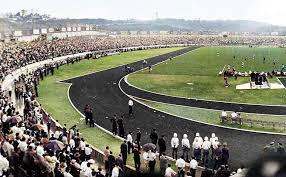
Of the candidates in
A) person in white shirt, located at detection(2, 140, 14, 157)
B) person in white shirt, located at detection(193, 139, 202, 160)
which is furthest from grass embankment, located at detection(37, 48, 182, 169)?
person in white shirt, located at detection(2, 140, 14, 157)

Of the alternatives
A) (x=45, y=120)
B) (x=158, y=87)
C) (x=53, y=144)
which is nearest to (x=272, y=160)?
(x=53, y=144)

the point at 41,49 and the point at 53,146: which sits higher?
the point at 53,146

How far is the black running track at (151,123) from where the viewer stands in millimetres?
19845

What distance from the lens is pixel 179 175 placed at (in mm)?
15391

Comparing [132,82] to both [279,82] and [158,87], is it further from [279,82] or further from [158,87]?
[279,82]

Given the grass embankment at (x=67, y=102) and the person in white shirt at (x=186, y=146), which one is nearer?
the person in white shirt at (x=186, y=146)

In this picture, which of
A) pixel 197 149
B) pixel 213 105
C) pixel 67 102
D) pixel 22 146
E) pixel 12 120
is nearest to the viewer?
pixel 22 146

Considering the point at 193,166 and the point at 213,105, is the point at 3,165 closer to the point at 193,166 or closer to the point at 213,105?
the point at 193,166

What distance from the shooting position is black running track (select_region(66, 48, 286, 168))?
781 inches

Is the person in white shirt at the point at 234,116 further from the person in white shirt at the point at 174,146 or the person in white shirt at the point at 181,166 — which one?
the person in white shirt at the point at 181,166

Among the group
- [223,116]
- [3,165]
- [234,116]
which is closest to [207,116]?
[223,116]

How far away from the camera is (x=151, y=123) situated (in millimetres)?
25141

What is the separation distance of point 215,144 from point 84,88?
2397 cm

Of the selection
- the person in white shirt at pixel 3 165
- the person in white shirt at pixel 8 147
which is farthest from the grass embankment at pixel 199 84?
the person in white shirt at pixel 3 165
